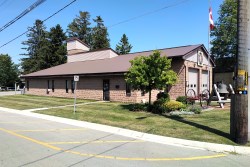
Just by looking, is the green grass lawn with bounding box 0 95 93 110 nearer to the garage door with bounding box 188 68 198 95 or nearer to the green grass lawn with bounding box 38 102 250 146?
the green grass lawn with bounding box 38 102 250 146

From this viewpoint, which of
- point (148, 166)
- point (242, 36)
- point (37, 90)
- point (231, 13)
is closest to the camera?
point (148, 166)

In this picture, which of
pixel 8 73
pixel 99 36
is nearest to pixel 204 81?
pixel 99 36

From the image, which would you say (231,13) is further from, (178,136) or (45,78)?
(178,136)

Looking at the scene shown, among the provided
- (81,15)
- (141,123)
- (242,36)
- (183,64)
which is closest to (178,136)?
(141,123)

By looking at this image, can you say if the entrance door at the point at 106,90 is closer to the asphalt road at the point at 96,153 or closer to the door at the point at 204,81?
the door at the point at 204,81

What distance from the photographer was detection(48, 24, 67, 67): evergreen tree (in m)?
58.5

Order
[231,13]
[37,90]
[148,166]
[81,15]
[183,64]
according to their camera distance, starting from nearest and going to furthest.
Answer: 1. [148,166]
2. [183,64]
3. [37,90]
4. [231,13]
5. [81,15]

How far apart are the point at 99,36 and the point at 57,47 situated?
1577 cm

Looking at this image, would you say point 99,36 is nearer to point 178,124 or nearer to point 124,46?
point 124,46

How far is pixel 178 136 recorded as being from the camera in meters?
10.5

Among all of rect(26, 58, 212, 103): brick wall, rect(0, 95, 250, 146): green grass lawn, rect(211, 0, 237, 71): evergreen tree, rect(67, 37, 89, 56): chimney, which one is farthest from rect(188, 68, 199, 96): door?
rect(211, 0, 237, 71): evergreen tree

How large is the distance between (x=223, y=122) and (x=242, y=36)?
198 inches

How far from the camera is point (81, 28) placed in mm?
77875

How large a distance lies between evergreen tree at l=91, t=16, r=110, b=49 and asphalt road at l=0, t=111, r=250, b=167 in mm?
61494
